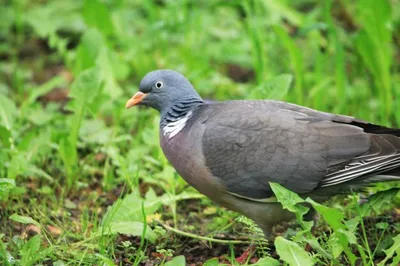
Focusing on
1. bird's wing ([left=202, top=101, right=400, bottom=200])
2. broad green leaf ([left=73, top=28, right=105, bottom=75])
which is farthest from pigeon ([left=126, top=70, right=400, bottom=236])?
broad green leaf ([left=73, top=28, right=105, bottom=75])

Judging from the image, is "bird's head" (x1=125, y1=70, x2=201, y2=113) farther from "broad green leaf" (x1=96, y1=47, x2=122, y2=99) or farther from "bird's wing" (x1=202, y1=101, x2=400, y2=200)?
"broad green leaf" (x1=96, y1=47, x2=122, y2=99)

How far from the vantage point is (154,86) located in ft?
15.0

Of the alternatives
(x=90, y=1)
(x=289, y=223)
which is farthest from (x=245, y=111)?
(x=90, y=1)

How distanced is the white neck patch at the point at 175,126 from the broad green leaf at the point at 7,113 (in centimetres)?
124

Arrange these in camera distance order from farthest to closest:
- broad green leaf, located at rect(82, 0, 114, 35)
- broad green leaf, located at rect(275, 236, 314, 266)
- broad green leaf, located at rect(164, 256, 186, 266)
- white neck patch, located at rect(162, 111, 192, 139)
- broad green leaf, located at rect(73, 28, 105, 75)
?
1. broad green leaf, located at rect(82, 0, 114, 35)
2. broad green leaf, located at rect(73, 28, 105, 75)
3. white neck patch, located at rect(162, 111, 192, 139)
4. broad green leaf, located at rect(164, 256, 186, 266)
5. broad green leaf, located at rect(275, 236, 314, 266)

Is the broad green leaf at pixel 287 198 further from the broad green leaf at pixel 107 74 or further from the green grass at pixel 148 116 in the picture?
the broad green leaf at pixel 107 74

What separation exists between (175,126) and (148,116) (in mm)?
1713

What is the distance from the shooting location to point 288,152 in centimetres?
409

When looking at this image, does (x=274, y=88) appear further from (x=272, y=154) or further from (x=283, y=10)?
(x=283, y=10)

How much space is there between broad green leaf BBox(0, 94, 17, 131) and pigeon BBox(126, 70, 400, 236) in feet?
4.36

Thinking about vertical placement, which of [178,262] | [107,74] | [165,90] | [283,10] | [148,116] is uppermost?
[283,10]

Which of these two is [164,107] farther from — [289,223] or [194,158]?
[289,223]

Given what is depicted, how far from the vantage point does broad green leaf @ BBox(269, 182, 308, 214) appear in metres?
3.85

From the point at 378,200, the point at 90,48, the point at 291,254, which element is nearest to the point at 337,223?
the point at 291,254
